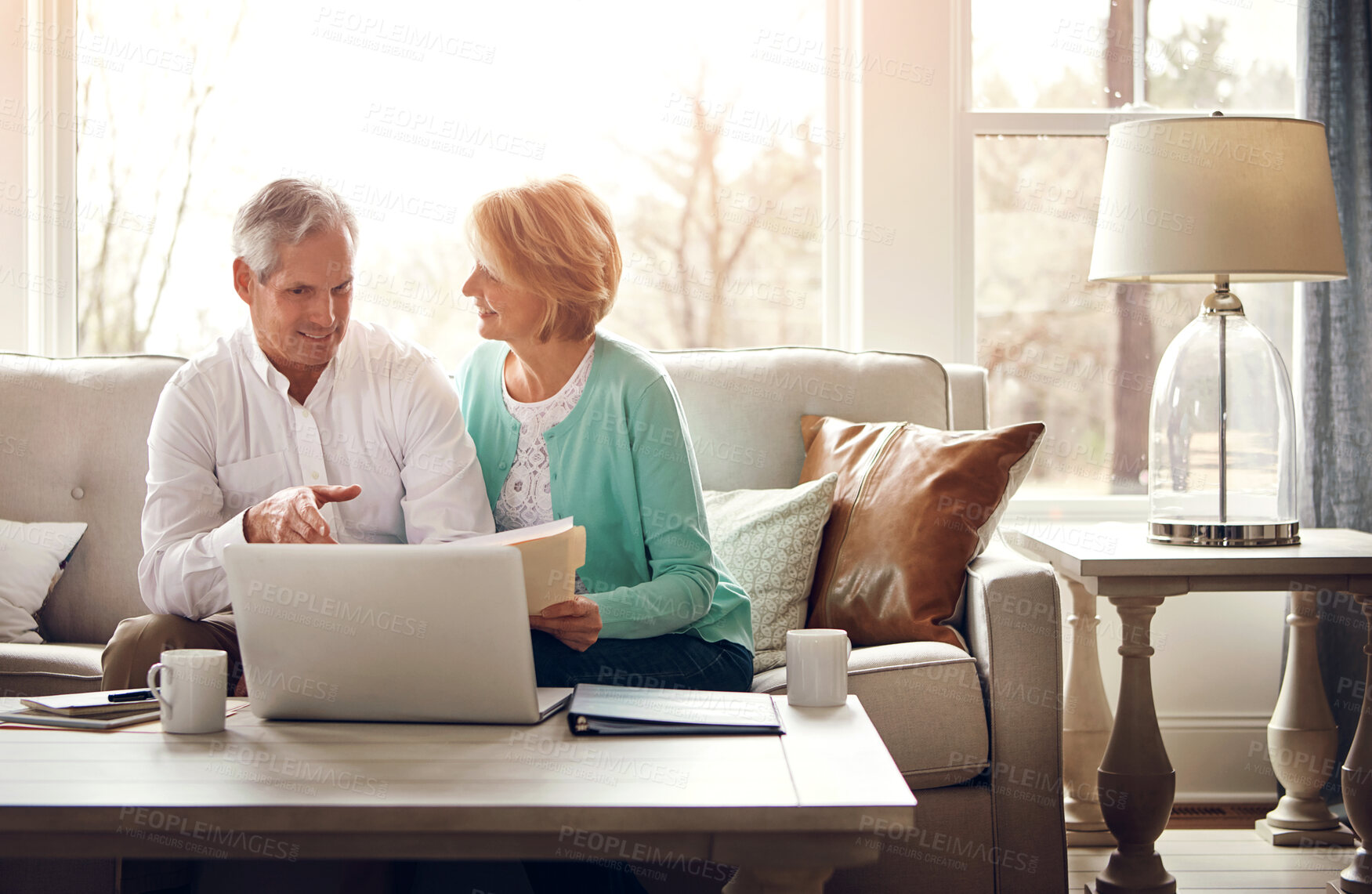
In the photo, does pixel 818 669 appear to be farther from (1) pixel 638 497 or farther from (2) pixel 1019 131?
(2) pixel 1019 131

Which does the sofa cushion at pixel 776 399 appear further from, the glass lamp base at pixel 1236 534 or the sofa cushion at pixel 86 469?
the sofa cushion at pixel 86 469

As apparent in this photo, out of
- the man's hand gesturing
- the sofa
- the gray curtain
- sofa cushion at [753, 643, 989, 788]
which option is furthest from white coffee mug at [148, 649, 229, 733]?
the gray curtain

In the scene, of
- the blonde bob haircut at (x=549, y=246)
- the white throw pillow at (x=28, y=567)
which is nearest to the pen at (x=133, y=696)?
the blonde bob haircut at (x=549, y=246)

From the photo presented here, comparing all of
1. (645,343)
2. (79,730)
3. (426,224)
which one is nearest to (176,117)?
(426,224)

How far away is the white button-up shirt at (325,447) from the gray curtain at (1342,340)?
1887 millimetres

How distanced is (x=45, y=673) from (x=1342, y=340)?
263 cm

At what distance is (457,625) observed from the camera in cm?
Answer: 113

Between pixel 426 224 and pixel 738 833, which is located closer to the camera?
pixel 738 833

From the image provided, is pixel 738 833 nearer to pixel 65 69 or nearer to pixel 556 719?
pixel 556 719

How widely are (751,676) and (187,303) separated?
1865mm

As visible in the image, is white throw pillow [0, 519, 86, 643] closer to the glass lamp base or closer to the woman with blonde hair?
the woman with blonde hair

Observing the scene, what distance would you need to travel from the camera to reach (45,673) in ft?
5.96

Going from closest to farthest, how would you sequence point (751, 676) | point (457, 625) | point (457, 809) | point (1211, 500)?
1. point (457, 809)
2. point (457, 625)
3. point (751, 676)
4. point (1211, 500)

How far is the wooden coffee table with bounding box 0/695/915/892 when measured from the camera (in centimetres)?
96
